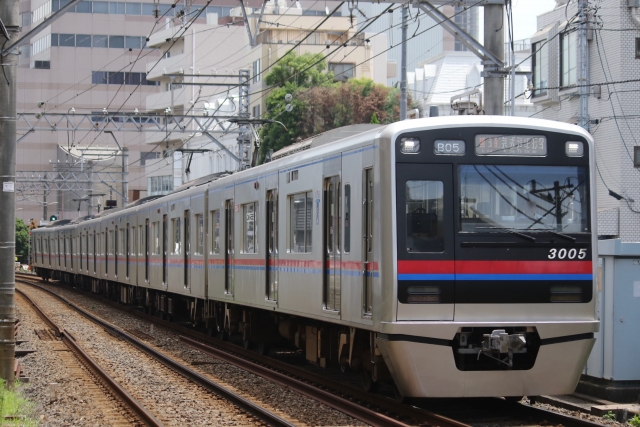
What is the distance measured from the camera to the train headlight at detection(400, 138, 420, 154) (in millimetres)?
9117

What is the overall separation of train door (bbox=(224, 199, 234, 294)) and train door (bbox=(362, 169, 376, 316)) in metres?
6.48

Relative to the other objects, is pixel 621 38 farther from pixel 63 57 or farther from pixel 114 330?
pixel 63 57

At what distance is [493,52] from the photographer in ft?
45.5

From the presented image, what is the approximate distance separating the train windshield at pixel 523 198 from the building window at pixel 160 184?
5781cm

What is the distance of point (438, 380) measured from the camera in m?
8.91

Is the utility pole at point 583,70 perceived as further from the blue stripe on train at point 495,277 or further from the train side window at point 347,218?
the blue stripe on train at point 495,277

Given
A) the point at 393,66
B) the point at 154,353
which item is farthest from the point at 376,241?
the point at 393,66

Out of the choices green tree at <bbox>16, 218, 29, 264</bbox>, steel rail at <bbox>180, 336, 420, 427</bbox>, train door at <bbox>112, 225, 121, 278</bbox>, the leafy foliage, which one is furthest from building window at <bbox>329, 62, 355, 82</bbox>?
steel rail at <bbox>180, 336, 420, 427</bbox>

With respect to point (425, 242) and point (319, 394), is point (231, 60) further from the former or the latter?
point (425, 242)

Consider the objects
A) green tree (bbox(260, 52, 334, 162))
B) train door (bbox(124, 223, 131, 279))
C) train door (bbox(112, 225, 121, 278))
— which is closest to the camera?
train door (bbox(124, 223, 131, 279))

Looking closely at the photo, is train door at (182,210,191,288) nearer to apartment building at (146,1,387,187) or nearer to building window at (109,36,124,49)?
apartment building at (146,1,387,187)

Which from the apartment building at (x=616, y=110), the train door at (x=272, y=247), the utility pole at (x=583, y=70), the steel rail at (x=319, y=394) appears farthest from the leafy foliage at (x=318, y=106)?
the train door at (x=272, y=247)

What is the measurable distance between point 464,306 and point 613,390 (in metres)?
2.43

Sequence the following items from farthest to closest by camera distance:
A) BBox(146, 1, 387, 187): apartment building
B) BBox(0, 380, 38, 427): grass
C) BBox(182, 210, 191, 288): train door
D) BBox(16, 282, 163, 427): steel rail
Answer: BBox(146, 1, 387, 187): apartment building < BBox(182, 210, 191, 288): train door < BBox(16, 282, 163, 427): steel rail < BBox(0, 380, 38, 427): grass
